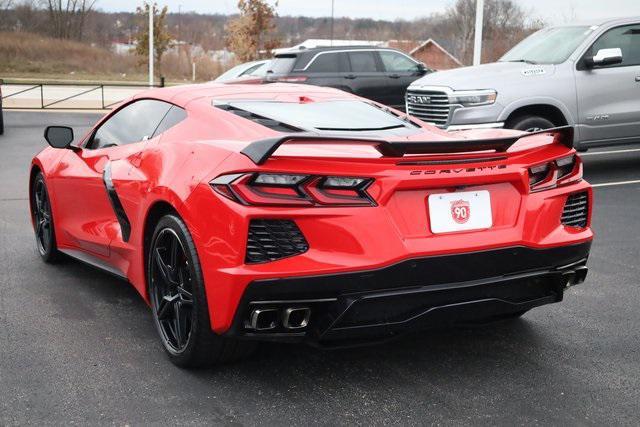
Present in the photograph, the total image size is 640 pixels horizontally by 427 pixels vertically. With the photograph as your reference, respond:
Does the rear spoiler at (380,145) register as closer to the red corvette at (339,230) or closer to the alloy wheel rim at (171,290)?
the red corvette at (339,230)

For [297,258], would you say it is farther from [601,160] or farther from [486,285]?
[601,160]

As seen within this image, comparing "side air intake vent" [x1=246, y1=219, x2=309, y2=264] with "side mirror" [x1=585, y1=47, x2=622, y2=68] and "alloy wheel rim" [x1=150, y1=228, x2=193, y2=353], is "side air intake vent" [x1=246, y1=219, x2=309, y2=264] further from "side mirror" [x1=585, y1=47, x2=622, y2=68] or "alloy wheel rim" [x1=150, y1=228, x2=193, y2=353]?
"side mirror" [x1=585, y1=47, x2=622, y2=68]

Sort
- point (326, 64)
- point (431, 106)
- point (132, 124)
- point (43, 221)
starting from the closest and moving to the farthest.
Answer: point (132, 124) → point (43, 221) → point (431, 106) → point (326, 64)

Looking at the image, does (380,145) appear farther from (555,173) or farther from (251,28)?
(251,28)

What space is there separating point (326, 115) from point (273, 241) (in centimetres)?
136

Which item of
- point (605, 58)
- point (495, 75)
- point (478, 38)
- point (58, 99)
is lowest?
point (58, 99)

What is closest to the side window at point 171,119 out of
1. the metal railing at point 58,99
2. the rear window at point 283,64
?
the rear window at point 283,64

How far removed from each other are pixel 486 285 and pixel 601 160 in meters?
9.33

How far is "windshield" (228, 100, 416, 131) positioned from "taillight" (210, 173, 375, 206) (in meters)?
0.91

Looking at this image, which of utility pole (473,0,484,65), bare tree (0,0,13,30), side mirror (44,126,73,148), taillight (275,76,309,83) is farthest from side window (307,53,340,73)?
bare tree (0,0,13,30)

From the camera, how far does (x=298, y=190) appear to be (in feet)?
11.0

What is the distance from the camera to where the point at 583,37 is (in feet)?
34.2

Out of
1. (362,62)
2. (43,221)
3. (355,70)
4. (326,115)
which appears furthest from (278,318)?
(362,62)

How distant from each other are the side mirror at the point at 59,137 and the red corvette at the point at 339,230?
141 cm
